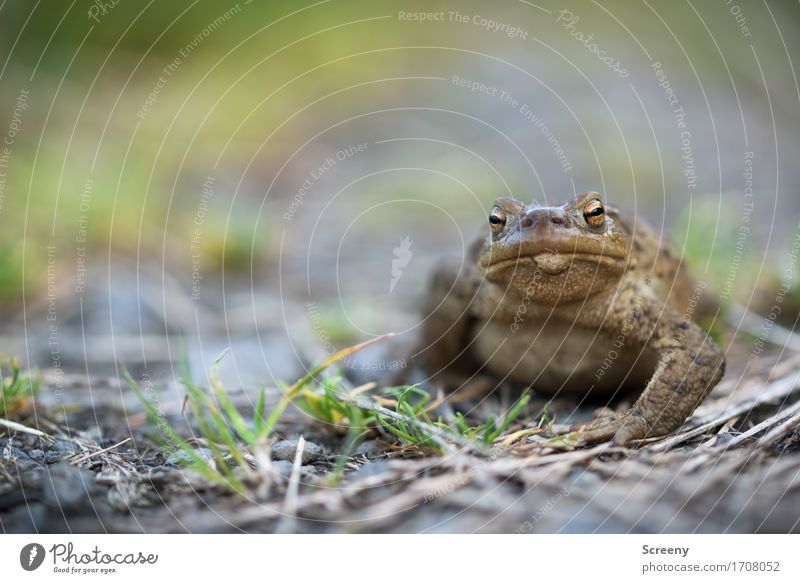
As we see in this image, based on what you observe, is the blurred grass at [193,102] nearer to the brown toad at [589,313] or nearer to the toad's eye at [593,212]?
the brown toad at [589,313]

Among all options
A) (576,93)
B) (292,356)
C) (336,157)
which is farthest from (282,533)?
(576,93)

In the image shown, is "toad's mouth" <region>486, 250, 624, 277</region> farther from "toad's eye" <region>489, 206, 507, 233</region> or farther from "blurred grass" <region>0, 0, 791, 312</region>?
"blurred grass" <region>0, 0, 791, 312</region>

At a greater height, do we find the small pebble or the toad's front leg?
the toad's front leg

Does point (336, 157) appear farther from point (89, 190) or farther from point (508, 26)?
point (89, 190)

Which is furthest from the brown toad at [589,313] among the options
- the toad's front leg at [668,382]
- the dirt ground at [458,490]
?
the dirt ground at [458,490]
